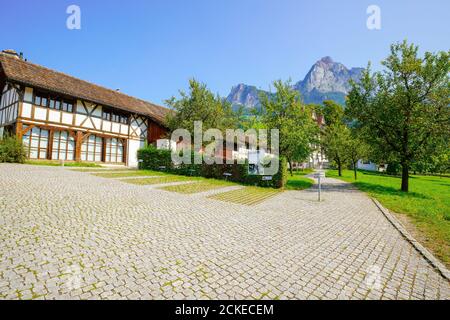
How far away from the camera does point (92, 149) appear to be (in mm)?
22469

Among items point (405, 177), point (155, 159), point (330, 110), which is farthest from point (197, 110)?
point (330, 110)

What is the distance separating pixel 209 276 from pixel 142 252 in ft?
4.74

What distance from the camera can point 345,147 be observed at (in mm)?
28125

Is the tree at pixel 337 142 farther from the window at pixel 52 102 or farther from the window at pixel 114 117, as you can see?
the window at pixel 52 102

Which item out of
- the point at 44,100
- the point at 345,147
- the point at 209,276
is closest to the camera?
the point at 209,276

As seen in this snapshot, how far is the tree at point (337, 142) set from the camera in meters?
28.1

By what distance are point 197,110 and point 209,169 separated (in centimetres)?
799

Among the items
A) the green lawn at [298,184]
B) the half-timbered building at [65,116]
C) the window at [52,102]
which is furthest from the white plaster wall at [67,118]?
the green lawn at [298,184]

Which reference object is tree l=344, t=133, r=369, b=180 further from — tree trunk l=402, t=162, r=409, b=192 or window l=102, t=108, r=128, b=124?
window l=102, t=108, r=128, b=124

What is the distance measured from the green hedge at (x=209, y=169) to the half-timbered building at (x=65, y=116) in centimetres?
517

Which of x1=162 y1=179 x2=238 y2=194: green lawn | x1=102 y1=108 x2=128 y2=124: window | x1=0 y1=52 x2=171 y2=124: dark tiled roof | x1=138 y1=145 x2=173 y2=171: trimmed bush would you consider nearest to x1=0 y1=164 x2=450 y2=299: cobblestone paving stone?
x1=162 y1=179 x2=238 y2=194: green lawn
